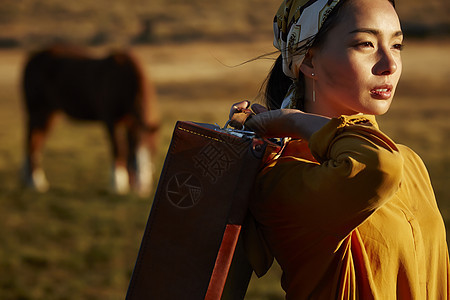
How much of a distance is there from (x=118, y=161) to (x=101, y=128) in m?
5.77

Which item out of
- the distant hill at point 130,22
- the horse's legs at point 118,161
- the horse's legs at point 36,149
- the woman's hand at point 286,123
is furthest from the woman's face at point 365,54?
the distant hill at point 130,22

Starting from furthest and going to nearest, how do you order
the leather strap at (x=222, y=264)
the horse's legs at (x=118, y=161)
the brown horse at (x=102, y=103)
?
1. the brown horse at (x=102, y=103)
2. the horse's legs at (x=118, y=161)
3. the leather strap at (x=222, y=264)

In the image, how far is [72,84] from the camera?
754cm

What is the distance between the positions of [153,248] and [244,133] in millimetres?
273

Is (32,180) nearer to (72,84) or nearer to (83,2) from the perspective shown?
(72,84)

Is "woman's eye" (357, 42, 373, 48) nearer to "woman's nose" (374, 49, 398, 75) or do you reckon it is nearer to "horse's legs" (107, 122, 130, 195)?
"woman's nose" (374, 49, 398, 75)

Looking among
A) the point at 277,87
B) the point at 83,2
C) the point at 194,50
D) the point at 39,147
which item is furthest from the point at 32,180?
the point at 83,2

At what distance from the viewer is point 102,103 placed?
7.34 meters

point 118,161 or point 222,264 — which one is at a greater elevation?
point 222,264

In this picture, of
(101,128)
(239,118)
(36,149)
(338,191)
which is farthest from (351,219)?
(101,128)

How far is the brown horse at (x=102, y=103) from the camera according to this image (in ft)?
23.4

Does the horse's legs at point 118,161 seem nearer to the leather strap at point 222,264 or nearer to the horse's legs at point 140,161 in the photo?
the horse's legs at point 140,161

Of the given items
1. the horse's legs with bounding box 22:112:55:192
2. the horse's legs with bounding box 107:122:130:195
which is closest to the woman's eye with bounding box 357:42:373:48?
the horse's legs with bounding box 107:122:130:195

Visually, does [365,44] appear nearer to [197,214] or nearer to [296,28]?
[296,28]
